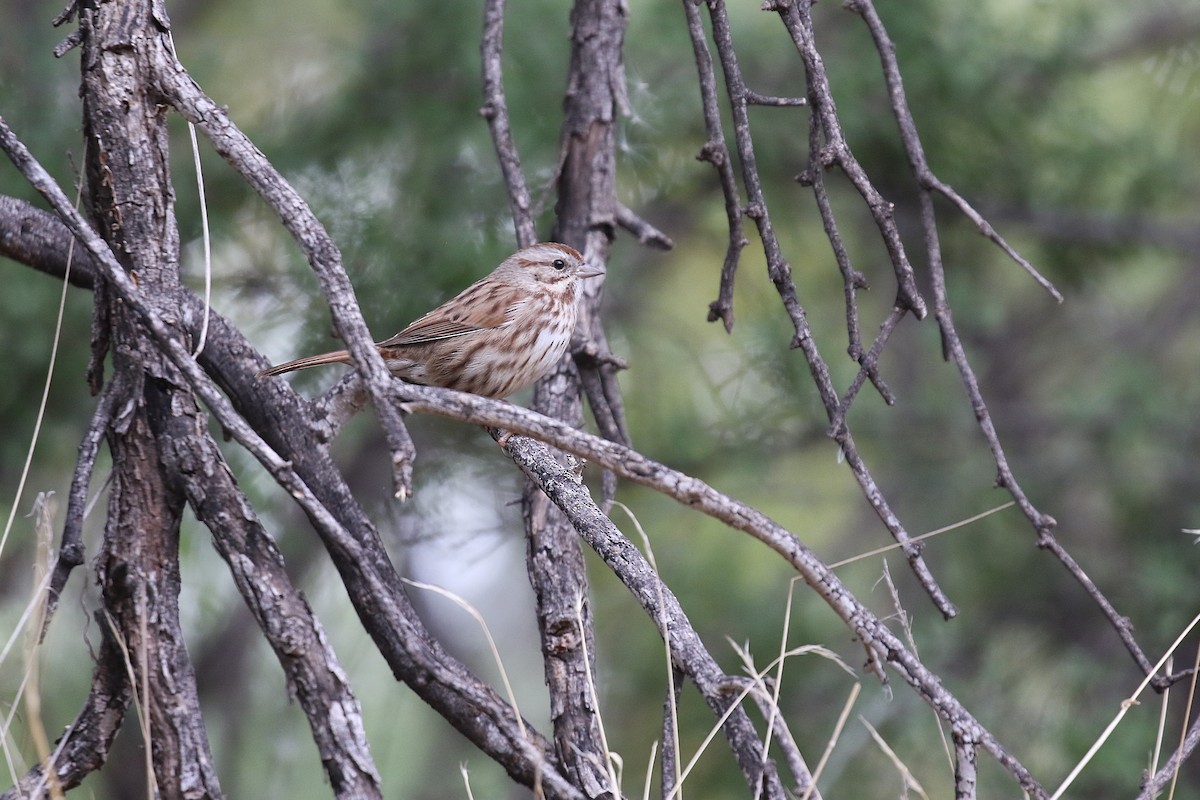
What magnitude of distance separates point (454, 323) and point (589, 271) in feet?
2.09

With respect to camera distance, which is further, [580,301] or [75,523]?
[580,301]

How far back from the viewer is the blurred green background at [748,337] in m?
5.73

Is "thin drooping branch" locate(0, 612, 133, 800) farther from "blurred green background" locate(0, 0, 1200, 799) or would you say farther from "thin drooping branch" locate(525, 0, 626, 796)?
"blurred green background" locate(0, 0, 1200, 799)

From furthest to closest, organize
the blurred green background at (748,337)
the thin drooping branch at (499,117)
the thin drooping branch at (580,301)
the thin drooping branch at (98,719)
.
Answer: the blurred green background at (748,337), the thin drooping branch at (499,117), the thin drooping branch at (580,301), the thin drooping branch at (98,719)

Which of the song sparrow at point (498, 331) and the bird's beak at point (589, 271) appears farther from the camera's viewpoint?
the song sparrow at point (498, 331)

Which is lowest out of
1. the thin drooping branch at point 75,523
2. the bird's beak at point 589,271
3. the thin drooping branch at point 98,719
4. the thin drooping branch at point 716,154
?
the thin drooping branch at point 98,719

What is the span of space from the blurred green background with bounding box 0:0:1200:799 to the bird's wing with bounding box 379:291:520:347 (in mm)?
1307

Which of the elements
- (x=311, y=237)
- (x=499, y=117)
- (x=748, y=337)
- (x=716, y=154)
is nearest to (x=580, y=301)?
(x=499, y=117)

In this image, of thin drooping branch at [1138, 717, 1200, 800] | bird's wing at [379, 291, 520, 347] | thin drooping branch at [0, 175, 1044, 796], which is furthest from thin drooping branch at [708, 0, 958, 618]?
bird's wing at [379, 291, 520, 347]

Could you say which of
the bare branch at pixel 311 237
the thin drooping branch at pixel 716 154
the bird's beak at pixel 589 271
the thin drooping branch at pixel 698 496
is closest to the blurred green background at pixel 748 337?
the bird's beak at pixel 589 271

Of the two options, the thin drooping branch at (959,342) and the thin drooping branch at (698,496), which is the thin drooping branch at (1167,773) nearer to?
the thin drooping branch at (959,342)

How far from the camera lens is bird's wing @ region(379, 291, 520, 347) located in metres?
4.15

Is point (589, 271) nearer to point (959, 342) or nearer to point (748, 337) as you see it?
point (959, 342)

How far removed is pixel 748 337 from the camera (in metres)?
6.03
